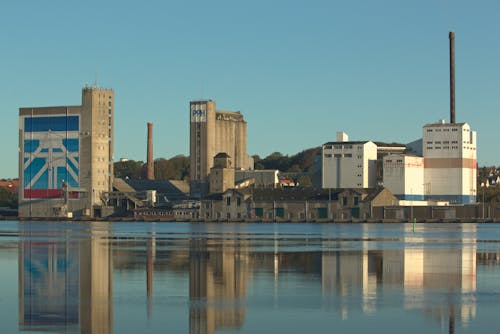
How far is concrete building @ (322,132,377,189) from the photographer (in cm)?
17375

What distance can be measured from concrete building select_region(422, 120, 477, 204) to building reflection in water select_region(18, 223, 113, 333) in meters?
128

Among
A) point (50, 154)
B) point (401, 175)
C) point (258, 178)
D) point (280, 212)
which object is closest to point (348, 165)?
point (401, 175)

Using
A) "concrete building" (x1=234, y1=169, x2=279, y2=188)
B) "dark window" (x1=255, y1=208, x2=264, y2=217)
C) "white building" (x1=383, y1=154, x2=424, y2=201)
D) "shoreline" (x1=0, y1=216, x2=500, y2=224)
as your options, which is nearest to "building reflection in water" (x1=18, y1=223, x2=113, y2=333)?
"shoreline" (x1=0, y1=216, x2=500, y2=224)

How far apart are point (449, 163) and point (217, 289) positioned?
14529cm

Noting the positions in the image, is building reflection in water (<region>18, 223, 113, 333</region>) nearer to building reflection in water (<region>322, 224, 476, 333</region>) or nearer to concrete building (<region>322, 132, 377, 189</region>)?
building reflection in water (<region>322, 224, 476, 333</region>)

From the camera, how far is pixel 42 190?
570 ft

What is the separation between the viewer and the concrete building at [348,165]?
17375cm

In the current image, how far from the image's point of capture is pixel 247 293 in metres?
32.0

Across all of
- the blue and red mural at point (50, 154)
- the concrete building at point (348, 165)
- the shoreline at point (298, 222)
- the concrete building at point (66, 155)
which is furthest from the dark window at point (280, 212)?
the blue and red mural at point (50, 154)

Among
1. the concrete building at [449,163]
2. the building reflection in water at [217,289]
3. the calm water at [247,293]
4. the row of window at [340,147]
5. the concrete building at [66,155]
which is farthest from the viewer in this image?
the row of window at [340,147]

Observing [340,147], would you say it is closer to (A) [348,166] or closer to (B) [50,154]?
(A) [348,166]

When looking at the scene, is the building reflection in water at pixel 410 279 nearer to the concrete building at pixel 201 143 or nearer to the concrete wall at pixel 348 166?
the concrete wall at pixel 348 166

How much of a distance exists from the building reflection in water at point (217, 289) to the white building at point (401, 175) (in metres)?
117

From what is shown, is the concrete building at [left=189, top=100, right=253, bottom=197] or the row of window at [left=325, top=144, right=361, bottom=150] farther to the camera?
the concrete building at [left=189, top=100, right=253, bottom=197]
